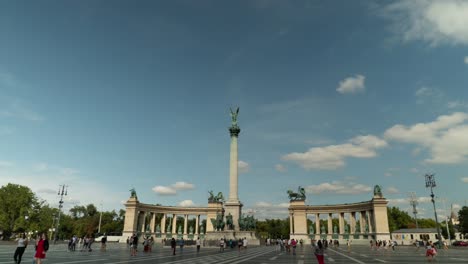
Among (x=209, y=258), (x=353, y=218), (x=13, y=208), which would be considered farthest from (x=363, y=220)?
(x=13, y=208)

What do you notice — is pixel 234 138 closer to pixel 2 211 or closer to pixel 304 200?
pixel 304 200

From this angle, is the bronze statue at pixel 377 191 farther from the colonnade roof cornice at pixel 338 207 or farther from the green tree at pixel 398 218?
the green tree at pixel 398 218

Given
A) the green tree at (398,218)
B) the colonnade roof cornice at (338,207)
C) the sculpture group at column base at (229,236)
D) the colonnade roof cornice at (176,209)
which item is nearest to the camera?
the sculpture group at column base at (229,236)

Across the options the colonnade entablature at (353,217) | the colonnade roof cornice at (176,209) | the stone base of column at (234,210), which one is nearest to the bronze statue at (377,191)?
the colonnade entablature at (353,217)

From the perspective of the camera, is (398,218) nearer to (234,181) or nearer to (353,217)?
(353,217)

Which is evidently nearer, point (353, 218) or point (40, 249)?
point (40, 249)

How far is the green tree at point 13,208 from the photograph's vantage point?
234 ft

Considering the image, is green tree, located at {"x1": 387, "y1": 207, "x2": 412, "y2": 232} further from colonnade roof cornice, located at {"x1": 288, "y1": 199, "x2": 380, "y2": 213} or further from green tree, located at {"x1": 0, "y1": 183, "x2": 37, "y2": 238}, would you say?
green tree, located at {"x1": 0, "y1": 183, "x2": 37, "y2": 238}

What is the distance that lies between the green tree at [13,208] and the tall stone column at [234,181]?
48232mm

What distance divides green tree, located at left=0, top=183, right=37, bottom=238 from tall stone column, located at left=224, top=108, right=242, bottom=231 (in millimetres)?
48232

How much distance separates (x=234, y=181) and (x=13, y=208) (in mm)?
51883

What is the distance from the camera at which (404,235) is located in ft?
357

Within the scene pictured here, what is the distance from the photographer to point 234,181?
6475 cm

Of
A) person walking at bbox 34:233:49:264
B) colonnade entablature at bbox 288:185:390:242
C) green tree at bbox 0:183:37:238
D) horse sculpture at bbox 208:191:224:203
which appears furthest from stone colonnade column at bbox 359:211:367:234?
green tree at bbox 0:183:37:238
